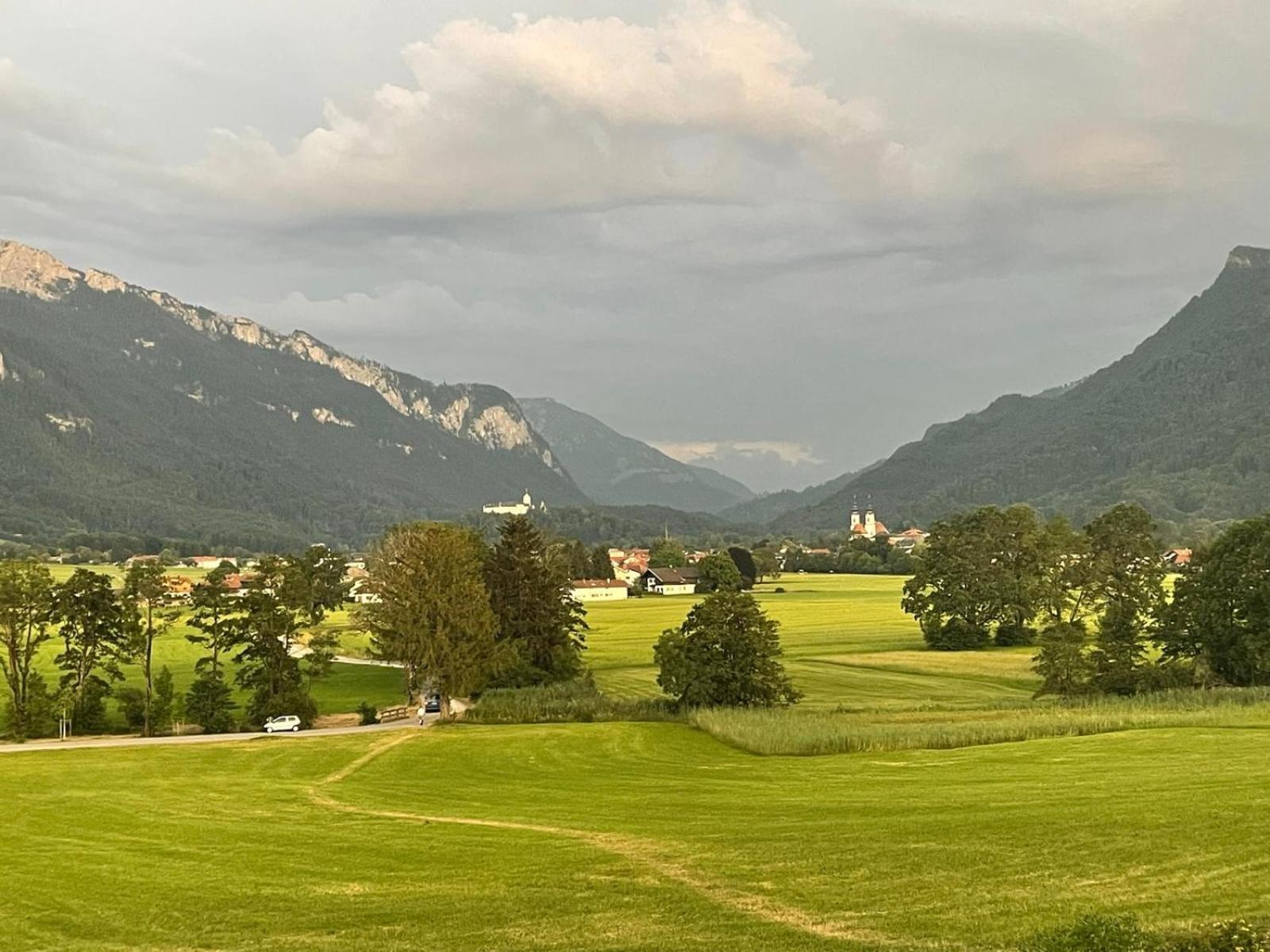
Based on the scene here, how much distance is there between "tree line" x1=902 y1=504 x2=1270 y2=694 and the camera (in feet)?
194

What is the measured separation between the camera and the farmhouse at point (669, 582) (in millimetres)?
179375

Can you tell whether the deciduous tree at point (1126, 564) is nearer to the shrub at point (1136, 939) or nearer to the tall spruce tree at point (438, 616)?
the tall spruce tree at point (438, 616)

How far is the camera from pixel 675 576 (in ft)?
603

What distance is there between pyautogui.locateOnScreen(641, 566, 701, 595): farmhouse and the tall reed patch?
4855 inches

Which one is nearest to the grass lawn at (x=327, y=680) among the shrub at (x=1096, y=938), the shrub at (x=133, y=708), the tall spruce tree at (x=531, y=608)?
the shrub at (x=133, y=708)

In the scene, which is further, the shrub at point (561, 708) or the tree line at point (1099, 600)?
the tree line at point (1099, 600)

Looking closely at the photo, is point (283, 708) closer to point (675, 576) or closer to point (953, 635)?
point (953, 635)

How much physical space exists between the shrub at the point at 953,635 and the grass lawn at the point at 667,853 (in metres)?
54.5

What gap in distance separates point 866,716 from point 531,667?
25.1 m

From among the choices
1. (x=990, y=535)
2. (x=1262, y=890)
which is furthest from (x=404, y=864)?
(x=990, y=535)

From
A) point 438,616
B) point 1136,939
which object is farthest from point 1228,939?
point 438,616

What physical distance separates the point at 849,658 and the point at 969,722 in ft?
122

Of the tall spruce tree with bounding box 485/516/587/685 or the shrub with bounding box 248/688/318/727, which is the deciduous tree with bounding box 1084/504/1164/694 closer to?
the tall spruce tree with bounding box 485/516/587/685

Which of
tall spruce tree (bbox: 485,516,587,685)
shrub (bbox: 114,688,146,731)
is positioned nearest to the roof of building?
→ tall spruce tree (bbox: 485,516,587,685)
